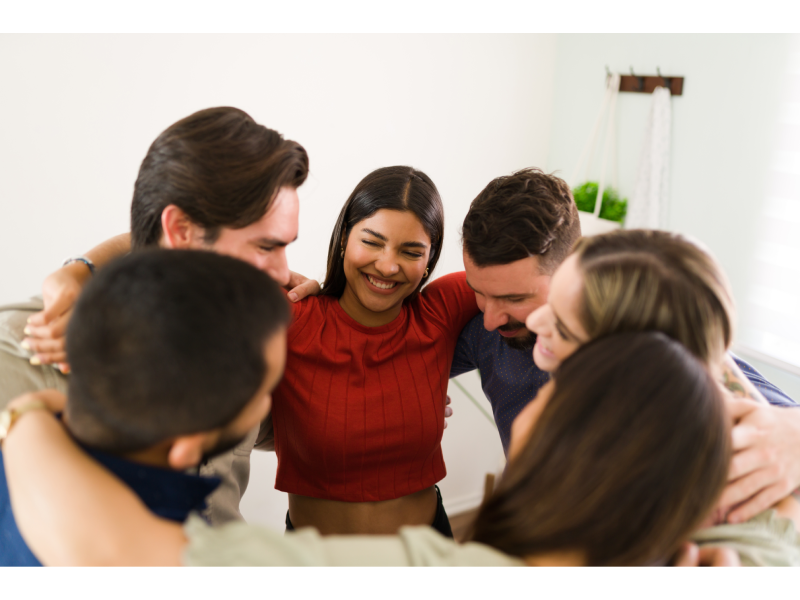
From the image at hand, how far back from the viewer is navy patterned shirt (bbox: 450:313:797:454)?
1466 millimetres

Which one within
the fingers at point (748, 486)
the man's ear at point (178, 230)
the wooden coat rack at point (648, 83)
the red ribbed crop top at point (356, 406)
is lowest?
the red ribbed crop top at point (356, 406)

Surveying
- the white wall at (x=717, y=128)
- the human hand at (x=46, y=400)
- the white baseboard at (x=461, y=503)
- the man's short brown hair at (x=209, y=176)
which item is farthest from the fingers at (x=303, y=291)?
the white baseboard at (x=461, y=503)

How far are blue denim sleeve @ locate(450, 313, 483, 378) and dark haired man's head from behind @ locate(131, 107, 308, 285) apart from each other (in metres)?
0.61

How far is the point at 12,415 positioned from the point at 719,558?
97 centimetres

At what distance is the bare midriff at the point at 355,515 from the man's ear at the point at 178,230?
2.38ft

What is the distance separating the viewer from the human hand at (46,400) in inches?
32.0

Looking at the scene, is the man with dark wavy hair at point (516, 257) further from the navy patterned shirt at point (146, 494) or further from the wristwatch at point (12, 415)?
the wristwatch at point (12, 415)

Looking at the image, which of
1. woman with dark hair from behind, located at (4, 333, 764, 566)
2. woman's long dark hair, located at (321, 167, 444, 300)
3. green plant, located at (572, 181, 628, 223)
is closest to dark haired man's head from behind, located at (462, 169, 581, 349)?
woman's long dark hair, located at (321, 167, 444, 300)

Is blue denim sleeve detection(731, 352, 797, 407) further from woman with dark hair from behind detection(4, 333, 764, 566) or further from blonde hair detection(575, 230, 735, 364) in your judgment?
woman with dark hair from behind detection(4, 333, 764, 566)

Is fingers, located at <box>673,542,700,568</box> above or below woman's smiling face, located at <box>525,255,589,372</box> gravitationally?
below

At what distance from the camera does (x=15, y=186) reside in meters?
1.94

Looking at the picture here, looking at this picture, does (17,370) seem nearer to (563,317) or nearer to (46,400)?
(46,400)

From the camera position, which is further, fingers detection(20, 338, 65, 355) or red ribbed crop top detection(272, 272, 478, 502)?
red ribbed crop top detection(272, 272, 478, 502)
